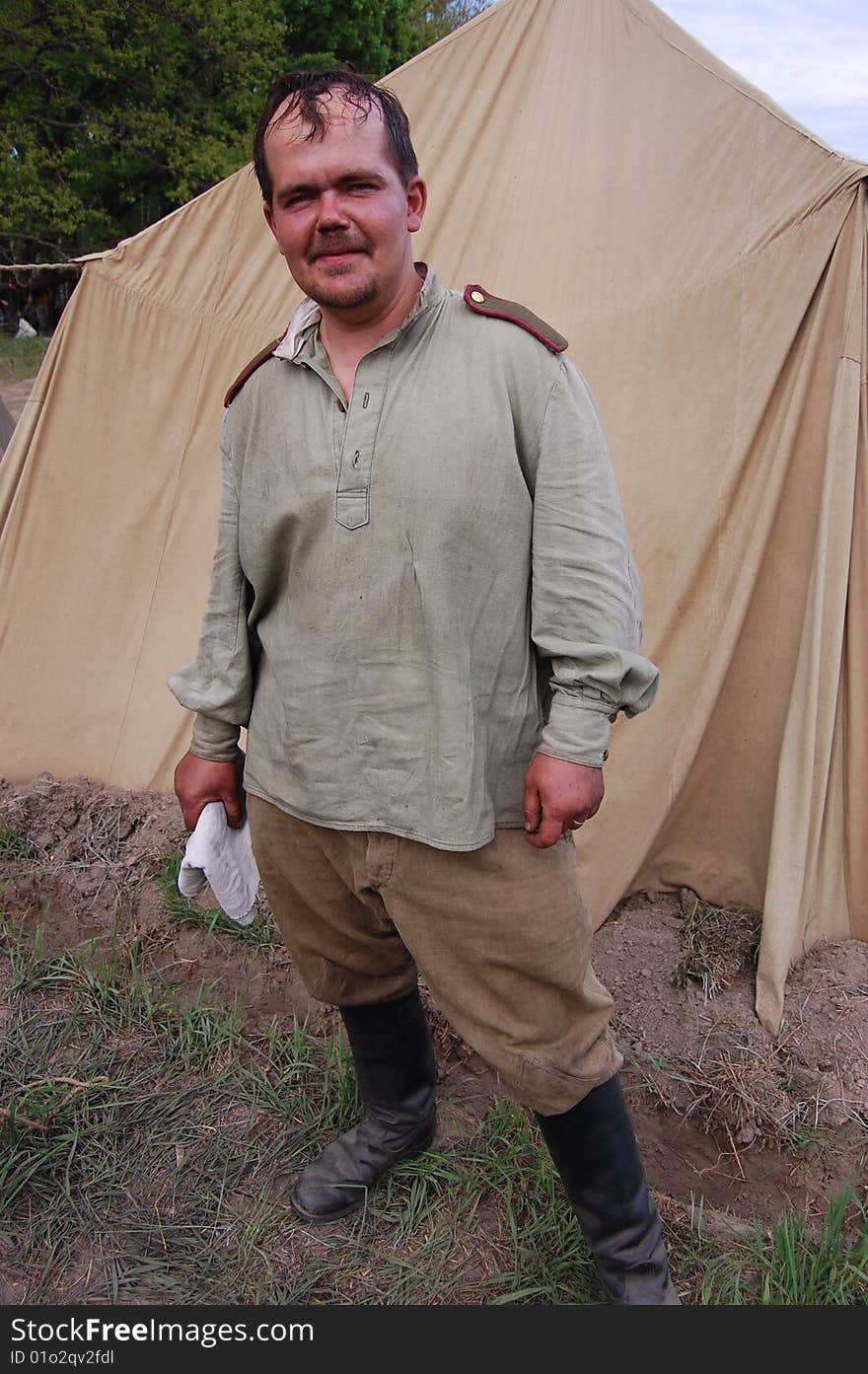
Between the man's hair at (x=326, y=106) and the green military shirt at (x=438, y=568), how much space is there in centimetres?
20

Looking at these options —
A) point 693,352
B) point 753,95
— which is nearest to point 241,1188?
point 693,352

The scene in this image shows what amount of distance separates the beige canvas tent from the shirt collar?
1302 millimetres

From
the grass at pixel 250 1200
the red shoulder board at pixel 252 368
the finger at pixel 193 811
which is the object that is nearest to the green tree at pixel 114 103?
the grass at pixel 250 1200

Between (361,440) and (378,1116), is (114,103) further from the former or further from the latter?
(378,1116)

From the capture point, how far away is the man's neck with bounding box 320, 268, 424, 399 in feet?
4.79

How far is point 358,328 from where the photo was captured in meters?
1.48

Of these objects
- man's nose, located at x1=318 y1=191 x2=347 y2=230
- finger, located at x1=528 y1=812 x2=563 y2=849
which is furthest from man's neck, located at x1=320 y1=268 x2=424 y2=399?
finger, located at x1=528 y1=812 x2=563 y2=849

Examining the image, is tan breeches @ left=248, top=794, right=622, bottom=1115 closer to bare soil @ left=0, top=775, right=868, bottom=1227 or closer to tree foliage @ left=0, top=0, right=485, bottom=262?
bare soil @ left=0, top=775, right=868, bottom=1227

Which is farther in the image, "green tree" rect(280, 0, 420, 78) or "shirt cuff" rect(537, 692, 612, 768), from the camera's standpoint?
"green tree" rect(280, 0, 420, 78)

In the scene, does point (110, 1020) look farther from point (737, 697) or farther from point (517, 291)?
point (517, 291)

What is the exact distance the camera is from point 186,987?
2.76m

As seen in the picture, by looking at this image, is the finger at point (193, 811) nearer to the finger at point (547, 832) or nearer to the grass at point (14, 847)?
the finger at point (547, 832)

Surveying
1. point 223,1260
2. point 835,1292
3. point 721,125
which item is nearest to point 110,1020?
point 223,1260

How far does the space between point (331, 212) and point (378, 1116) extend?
168 cm
